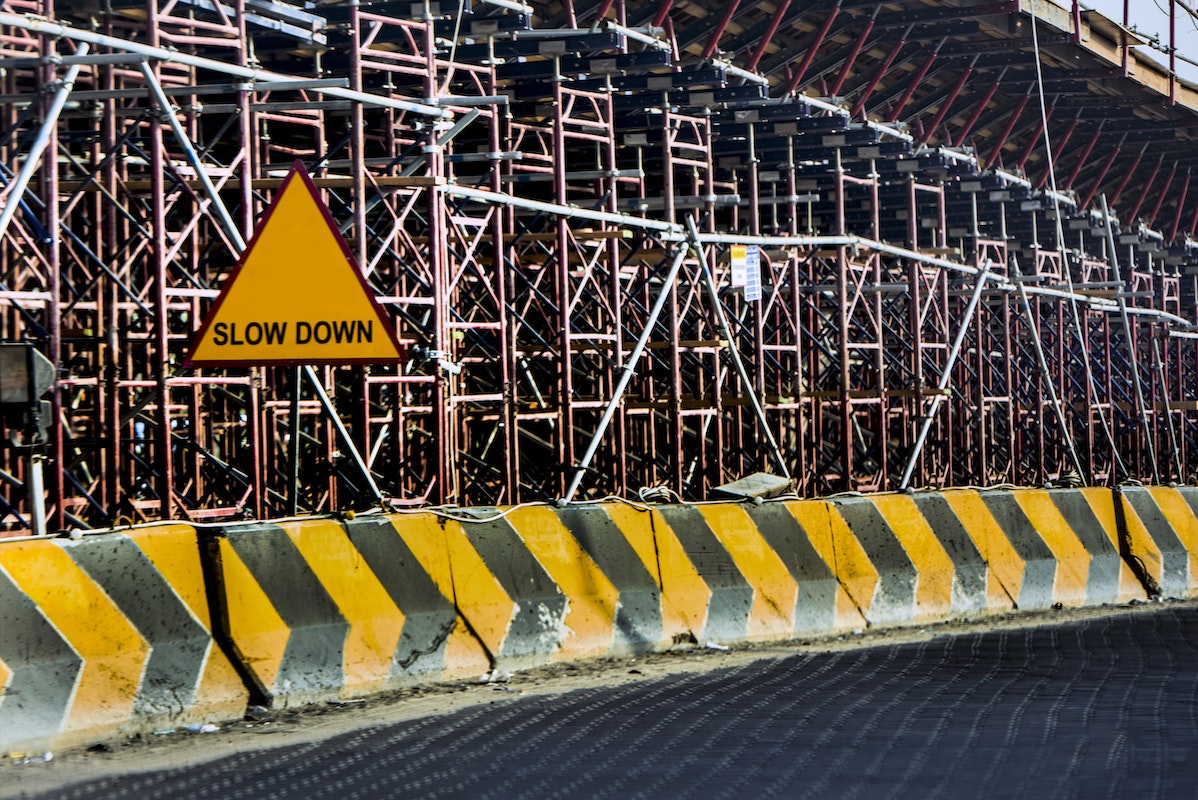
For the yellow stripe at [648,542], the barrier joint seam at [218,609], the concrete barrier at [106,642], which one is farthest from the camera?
the yellow stripe at [648,542]

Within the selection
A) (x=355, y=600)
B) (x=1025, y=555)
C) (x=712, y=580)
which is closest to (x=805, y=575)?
(x=712, y=580)

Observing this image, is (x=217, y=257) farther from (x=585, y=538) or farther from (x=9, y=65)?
(x=585, y=538)

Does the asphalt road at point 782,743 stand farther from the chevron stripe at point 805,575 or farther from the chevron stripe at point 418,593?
the chevron stripe at point 805,575

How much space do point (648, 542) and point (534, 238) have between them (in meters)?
8.03

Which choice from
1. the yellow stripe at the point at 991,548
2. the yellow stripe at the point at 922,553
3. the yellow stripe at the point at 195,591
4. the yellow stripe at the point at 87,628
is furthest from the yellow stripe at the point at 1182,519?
the yellow stripe at the point at 87,628

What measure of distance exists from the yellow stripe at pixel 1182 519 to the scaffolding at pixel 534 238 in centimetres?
72

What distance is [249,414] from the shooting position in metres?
13.9

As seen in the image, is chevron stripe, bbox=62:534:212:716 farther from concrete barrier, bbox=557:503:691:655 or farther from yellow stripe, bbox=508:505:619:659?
concrete barrier, bbox=557:503:691:655

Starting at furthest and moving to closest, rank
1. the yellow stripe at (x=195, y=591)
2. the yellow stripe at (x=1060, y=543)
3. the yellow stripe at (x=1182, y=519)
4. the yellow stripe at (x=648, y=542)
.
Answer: the yellow stripe at (x=1182, y=519) → the yellow stripe at (x=1060, y=543) → the yellow stripe at (x=648, y=542) → the yellow stripe at (x=195, y=591)

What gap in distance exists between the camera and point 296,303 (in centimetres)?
948

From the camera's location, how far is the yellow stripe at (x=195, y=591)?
916cm

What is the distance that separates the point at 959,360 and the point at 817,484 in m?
5.39

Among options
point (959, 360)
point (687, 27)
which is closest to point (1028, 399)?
point (959, 360)

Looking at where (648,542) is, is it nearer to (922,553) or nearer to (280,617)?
(922,553)
